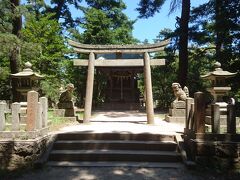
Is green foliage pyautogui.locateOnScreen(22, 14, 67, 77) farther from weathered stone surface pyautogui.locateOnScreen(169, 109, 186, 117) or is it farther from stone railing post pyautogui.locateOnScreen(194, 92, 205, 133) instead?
stone railing post pyautogui.locateOnScreen(194, 92, 205, 133)

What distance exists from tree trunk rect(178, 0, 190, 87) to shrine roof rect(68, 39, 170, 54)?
5768 millimetres

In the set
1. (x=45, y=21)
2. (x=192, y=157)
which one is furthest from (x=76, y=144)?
(x=45, y=21)

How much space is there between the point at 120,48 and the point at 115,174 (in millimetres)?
7143

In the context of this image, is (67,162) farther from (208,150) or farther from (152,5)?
(152,5)

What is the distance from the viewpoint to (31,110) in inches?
297

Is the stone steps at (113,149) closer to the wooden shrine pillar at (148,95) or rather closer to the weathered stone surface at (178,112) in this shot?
the wooden shrine pillar at (148,95)

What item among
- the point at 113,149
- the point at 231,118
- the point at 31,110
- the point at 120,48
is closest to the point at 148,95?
the point at 120,48

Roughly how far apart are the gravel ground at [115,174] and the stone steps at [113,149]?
1.56 feet

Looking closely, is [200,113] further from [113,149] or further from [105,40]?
[105,40]

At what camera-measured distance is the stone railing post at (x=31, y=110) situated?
7.48 meters

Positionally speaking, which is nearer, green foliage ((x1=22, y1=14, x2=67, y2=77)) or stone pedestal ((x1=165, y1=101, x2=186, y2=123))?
stone pedestal ((x1=165, y1=101, x2=186, y2=123))

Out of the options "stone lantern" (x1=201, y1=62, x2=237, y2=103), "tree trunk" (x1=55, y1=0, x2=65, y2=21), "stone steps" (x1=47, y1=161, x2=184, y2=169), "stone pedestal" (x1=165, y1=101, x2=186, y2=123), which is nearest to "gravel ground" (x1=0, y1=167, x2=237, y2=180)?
"stone steps" (x1=47, y1=161, x2=184, y2=169)

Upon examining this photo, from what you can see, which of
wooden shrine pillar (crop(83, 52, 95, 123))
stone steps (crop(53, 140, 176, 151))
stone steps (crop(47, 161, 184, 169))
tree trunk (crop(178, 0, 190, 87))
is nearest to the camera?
stone steps (crop(47, 161, 184, 169))

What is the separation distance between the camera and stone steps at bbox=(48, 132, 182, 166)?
7391 millimetres
